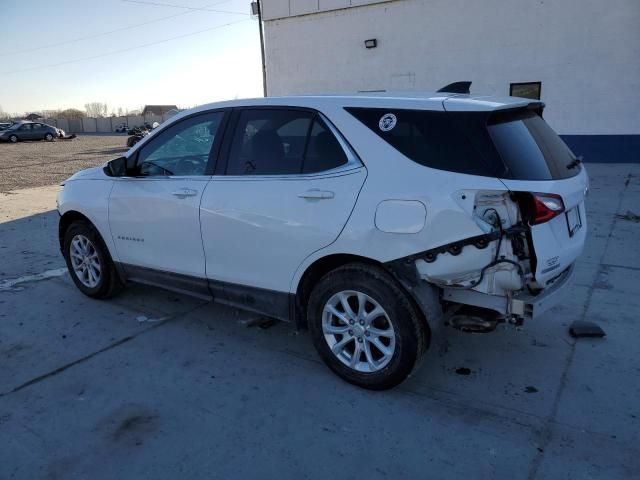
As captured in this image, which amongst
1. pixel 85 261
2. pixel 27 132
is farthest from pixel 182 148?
pixel 27 132

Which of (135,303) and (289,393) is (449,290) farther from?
(135,303)

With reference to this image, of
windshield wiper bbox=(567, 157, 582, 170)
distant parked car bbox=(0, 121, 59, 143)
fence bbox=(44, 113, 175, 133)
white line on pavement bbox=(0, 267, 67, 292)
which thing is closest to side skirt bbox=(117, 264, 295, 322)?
white line on pavement bbox=(0, 267, 67, 292)

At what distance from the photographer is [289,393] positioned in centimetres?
337

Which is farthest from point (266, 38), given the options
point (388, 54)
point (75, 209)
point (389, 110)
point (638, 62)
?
point (389, 110)

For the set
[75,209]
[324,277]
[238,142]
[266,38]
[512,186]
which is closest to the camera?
[512,186]

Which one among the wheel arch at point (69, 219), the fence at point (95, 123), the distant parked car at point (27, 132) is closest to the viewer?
the wheel arch at point (69, 219)

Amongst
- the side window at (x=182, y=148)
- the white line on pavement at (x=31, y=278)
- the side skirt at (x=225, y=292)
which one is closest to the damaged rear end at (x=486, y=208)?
the side skirt at (x=225, y=292)

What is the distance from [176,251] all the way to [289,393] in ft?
5.07

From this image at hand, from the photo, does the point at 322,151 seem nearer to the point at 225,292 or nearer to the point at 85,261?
the point at 225,292

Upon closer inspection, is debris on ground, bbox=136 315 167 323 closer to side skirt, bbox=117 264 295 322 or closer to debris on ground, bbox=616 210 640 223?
side skirt, bbox=117 264 295 322

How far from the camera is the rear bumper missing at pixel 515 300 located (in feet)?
9.69

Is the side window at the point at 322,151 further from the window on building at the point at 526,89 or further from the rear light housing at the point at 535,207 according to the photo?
the window on building at the point at 526,89

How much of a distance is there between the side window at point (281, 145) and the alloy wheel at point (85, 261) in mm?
1985

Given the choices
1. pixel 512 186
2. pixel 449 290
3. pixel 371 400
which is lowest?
pixel 371 400
